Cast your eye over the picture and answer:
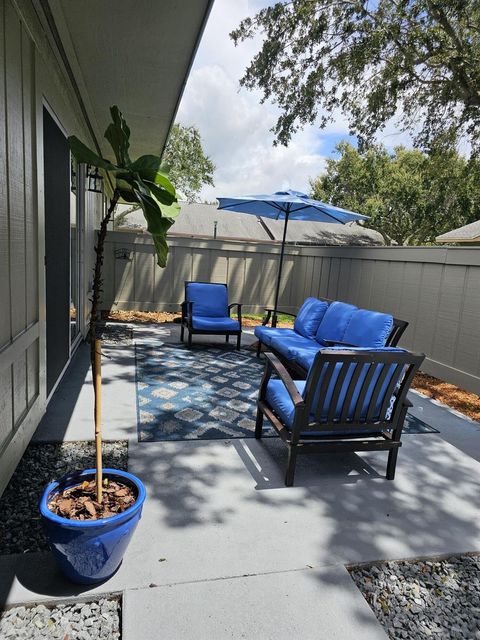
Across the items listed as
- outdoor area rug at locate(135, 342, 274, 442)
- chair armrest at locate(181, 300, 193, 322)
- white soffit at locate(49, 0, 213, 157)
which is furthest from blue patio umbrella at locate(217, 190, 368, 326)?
white soffit at locate(49, 0, 213, 157)

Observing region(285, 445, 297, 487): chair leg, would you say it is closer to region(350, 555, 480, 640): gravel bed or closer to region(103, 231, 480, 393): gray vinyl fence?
region(350, 555, 480, 640): gravel bed

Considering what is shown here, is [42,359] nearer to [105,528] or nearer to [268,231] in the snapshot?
[105,528]

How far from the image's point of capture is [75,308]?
18.5 feet

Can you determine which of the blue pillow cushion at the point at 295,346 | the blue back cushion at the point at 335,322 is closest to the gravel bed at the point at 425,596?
the blue pillow cushion at the point at 295,346

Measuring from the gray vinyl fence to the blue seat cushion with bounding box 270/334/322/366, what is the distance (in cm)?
171

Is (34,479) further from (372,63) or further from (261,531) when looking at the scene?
(372,63)

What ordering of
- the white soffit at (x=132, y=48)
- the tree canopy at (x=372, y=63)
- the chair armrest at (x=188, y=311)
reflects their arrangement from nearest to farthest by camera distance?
1. the white soffit at (x=132, y=48)
2. the chair armrest at (x=188, y=311)
3. the tree canopy at (x=372, y=63)

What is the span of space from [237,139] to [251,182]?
1125 inches

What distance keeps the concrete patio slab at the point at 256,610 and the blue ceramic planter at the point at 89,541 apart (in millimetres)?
172

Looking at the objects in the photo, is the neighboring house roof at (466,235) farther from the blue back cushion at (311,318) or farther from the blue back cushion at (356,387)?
the blue back cushion at (356,387)

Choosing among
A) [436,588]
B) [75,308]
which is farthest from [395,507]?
[75,308]

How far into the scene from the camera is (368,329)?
429cm

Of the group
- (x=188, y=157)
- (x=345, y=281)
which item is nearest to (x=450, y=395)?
(x=345, y=281)

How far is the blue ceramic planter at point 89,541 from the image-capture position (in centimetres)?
161
